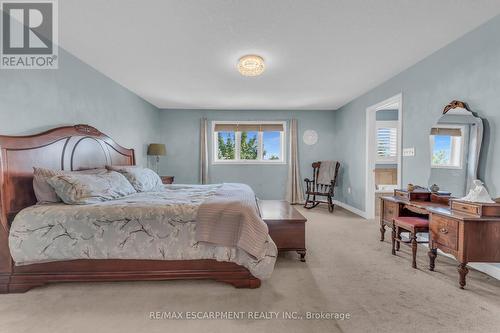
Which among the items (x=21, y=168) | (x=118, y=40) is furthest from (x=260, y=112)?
(x=21, y=168)

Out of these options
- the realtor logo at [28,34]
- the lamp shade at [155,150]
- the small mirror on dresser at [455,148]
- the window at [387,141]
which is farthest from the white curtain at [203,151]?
the small mirror on dresser at [455,148]

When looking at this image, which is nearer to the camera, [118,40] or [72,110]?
[118,40]

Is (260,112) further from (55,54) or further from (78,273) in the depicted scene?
(78,273)

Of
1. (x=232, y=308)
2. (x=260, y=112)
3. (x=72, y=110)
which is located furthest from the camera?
(x=260, y=112)

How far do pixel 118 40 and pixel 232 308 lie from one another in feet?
9.09

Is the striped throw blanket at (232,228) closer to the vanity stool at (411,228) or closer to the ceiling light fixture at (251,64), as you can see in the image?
the vanity stool at (411,228)

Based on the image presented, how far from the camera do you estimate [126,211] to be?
6.42ft

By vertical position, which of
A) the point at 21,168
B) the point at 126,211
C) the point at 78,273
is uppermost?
the point at 21,168

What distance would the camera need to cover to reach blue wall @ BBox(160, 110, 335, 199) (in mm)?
5754

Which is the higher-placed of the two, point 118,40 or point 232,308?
point 118,40

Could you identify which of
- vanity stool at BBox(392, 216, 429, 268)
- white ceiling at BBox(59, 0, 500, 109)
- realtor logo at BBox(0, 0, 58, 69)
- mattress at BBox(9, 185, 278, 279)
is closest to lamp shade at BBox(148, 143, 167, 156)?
white ceiling at BBox(59, 0, 500, 109)

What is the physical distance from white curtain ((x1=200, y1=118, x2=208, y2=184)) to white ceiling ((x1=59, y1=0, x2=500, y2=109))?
186 cm

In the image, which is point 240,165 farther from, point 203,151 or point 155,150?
point 155,150

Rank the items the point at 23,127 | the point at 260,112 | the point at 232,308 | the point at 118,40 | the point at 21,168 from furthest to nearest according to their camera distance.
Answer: the point at 260,112
the point at 118,40
the point at 23,127
the point at 21,168
the point at 232,308
